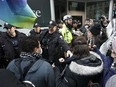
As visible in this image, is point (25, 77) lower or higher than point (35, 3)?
lower

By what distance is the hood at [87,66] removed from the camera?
3.09 m

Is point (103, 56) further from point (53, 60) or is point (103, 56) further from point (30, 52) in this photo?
point (53, 60)

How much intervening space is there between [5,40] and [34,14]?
252 centimetres

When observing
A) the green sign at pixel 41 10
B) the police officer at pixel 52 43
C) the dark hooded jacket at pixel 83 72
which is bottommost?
the police officer at pixel 52 43

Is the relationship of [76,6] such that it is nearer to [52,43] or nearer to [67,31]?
[67,31]

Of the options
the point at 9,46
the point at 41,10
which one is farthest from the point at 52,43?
the point at 41,10

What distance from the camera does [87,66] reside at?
3105 mm

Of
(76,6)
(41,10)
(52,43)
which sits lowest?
(52,43)

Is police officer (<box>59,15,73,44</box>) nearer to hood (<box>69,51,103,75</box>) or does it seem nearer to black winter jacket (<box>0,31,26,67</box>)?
black winter jacket (<box>0,31,26,67</box>)

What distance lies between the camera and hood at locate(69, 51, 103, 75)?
3.09 metres

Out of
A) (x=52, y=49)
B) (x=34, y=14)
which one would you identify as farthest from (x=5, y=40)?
(x=34, y=14)

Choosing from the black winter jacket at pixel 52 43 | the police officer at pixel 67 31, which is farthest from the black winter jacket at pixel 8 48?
the police officer at pixel 67 31

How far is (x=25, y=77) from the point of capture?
10.5 ft

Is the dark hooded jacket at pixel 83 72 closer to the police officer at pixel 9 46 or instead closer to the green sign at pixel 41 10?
the police officer at pixel 9 46
